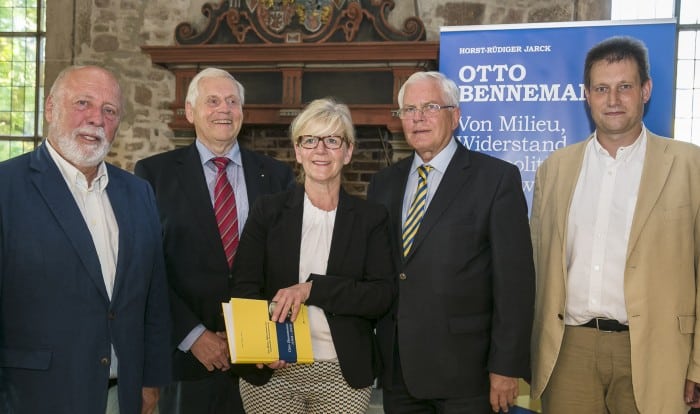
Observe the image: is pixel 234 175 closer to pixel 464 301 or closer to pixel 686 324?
pixel 464 301

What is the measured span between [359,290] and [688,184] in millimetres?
1247

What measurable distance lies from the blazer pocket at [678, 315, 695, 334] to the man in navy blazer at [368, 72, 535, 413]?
1.67ft

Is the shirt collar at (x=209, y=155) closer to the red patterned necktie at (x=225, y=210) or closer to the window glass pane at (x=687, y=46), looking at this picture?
the red patterned necktie at (x=225, y=210)

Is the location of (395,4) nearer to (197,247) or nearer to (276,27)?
(276,27)

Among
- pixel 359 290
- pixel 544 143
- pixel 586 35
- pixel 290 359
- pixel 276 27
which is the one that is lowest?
pixel 290 359

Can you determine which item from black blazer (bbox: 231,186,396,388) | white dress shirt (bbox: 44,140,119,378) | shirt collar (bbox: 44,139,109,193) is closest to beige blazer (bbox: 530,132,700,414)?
black blazer (bbox: 231,186,396,388)

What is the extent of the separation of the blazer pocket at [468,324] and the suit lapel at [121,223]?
1.14m

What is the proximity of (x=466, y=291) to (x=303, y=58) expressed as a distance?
4.34 m

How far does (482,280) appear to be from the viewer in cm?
254

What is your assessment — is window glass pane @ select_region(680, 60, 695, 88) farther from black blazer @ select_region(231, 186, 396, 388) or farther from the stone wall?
black blazer @ select_region(231, 186, 396, 388)

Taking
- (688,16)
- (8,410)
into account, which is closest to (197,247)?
(8,410)

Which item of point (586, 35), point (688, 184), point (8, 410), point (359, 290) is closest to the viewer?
point (8, 410)

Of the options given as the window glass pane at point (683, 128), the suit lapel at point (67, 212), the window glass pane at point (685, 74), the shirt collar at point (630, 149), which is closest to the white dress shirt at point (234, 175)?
the suit lapel at point (67, 212)

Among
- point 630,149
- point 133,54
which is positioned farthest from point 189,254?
point 133,54
